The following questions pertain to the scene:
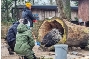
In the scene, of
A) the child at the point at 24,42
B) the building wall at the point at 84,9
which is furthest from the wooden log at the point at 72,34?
the building wall at the point at 84,9

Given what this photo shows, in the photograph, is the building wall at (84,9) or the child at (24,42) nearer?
the child at (24,42)

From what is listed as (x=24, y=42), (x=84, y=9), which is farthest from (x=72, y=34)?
(x=84, y=9)

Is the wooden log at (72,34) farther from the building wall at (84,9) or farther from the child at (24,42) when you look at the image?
the building wall at (84,9)

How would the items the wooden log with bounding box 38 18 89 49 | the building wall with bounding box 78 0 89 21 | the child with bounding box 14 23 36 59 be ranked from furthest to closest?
the building wall with bounding box 78 0 89 21, the wooden log with bounding box 38 18 89 49, the child with bounding box 14 23 36 59

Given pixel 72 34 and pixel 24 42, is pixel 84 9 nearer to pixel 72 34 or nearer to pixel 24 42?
pixel 72 34

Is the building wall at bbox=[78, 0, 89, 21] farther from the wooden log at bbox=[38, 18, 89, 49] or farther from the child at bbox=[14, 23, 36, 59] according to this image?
the child at bbox=[14, 23, 36, 59]

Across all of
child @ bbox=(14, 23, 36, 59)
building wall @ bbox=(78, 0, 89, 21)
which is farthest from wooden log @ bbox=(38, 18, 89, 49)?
building wall @ bbox=(78, 0, 89, 21)

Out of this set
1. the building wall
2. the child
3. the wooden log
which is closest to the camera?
the child

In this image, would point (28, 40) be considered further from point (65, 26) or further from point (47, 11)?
point (47, 11)

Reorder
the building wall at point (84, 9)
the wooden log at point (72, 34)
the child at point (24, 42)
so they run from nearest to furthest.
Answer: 1. the child at point (24, 42)
2. the wooden log at point (72, 34)
3. the building wall at point (84, 9)

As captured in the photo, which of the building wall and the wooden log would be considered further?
the building wall

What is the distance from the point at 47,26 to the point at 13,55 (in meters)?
2.85

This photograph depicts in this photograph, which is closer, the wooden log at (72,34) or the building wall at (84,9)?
the wooden log at (72,34)

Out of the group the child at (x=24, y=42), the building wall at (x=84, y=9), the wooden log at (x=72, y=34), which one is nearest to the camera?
the child at (x=24, y=42)
